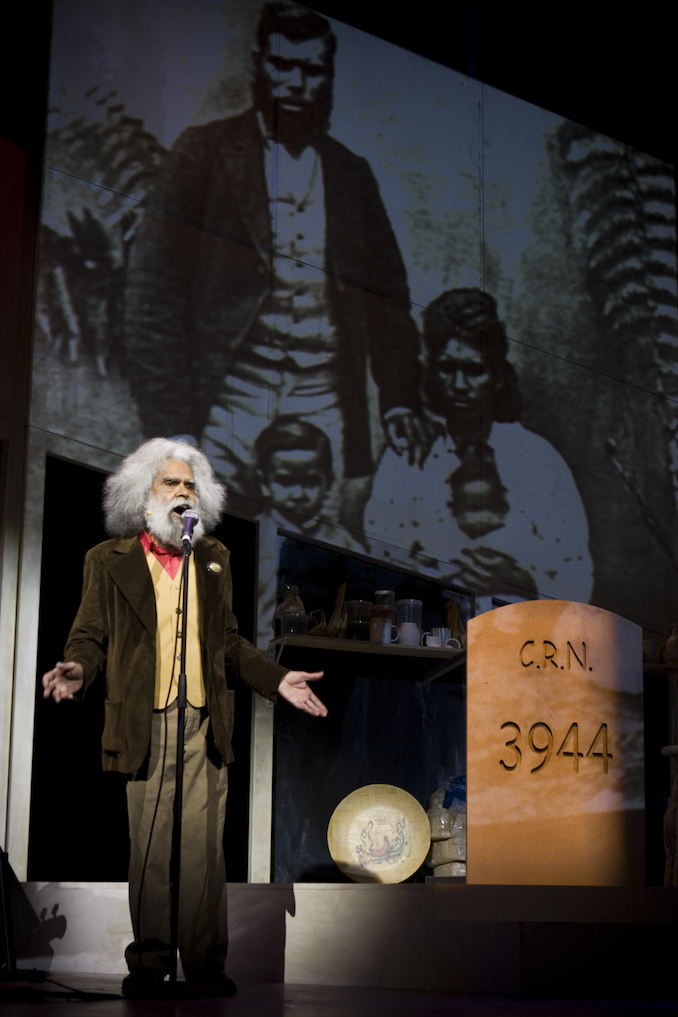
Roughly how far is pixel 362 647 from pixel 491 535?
3.18 ft

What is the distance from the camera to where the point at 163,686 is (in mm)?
3115

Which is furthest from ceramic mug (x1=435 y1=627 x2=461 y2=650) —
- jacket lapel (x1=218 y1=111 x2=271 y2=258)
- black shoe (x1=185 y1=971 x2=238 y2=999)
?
black shoe (x1=185 y1=971 x2=238 y2=999)

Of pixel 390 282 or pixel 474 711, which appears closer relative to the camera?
pixel 474 711

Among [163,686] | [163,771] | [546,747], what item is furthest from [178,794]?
[546,747]

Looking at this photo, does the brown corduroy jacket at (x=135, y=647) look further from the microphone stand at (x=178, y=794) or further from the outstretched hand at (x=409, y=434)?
the outstretched hand at (x=409, y=434)

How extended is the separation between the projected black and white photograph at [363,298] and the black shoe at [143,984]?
2.00m

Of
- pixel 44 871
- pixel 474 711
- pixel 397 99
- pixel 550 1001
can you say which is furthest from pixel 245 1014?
pixel 397 99

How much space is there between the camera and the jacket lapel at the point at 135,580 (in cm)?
313

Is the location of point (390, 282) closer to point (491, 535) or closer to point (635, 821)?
point (491, 535)

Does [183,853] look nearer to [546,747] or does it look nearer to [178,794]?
[178,794]

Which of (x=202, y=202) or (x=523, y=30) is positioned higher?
(x=523, y=30)

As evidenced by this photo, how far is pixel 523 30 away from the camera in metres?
5.91

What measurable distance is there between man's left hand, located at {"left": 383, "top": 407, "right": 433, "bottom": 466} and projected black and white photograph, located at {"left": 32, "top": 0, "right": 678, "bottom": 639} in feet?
0.03

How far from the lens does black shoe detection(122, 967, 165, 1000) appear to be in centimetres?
279
